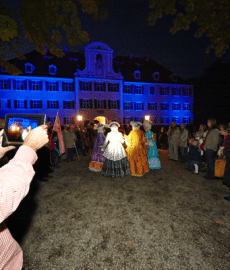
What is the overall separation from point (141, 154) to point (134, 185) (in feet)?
4.77

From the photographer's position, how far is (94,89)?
2628 cm

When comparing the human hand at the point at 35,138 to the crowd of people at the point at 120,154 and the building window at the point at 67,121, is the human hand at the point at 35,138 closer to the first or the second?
the crowd of people at the point at 120,154

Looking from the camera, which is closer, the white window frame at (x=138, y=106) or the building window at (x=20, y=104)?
the building window at (x=20, y=104)

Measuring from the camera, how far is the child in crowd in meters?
6.76

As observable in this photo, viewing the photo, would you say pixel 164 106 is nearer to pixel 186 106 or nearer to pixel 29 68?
pixel 186 106

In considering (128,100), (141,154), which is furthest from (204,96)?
(141,154)

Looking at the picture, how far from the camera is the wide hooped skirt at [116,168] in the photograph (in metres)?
6.32

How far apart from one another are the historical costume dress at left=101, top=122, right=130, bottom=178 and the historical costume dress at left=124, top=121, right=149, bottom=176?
9.0 inches

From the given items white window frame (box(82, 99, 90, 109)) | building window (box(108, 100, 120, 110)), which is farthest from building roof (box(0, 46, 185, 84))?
building window (box(108, 100, 120, 110))

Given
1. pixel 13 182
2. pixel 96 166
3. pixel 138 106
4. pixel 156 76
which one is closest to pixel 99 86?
pixel 138 106

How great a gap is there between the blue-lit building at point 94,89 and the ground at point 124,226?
71.0ft

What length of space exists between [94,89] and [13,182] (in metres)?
26.5

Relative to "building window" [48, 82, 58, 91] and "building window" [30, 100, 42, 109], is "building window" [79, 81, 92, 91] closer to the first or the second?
"building window" [48, 82, 58, 91]

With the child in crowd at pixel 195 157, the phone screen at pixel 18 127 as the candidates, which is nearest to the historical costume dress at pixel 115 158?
the child in crowd at pixel 195 157
